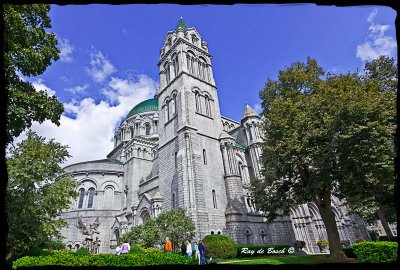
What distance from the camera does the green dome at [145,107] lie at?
61.3m

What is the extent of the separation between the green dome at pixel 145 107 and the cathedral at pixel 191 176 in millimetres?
14725

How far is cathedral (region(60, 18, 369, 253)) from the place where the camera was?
99.7ft

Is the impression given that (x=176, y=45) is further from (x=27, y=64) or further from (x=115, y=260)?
(x=115, y=260)

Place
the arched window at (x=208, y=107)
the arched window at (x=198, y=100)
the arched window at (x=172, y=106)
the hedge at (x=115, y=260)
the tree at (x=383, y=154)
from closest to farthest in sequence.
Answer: the hedge at (x=115, y=260) < the tree at (x=383, y=154) < the arched window at (x=198, y=100) < the arched window at (x=172, y=106) < the arched window at (x=208, y=107)

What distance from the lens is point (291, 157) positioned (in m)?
18.6

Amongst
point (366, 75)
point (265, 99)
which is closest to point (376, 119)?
point (366, 75)

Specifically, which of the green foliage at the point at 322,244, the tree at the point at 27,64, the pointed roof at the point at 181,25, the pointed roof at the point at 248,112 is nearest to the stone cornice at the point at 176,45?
the pointed roof at the point at 181,25

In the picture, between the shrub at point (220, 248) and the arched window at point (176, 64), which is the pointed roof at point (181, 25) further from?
the shrub at point (220, 248)

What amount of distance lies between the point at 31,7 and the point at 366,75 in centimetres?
2066

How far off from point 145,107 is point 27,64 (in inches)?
1995

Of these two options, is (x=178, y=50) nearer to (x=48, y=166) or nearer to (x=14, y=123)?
(x=48, y=166)

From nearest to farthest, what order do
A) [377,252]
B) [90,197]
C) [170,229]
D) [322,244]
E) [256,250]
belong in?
[377,252] → [170,229] → [256,250] → [322,244] → [90,197]

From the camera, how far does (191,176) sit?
2962 centimetres

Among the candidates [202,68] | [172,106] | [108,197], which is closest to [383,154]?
[172,106]
